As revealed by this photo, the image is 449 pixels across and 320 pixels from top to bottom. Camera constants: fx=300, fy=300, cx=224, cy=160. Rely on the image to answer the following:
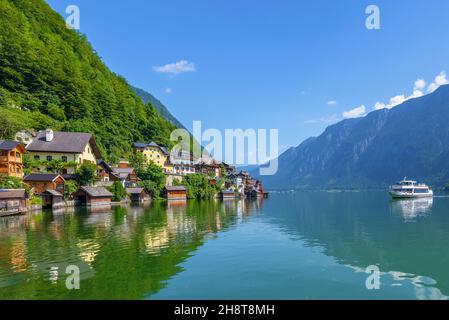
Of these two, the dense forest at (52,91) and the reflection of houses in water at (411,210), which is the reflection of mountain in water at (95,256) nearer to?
the reflection of houses in water at (411,210)

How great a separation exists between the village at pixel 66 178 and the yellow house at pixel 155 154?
5.29 m

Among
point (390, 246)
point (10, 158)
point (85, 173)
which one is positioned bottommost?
point (390, 246)

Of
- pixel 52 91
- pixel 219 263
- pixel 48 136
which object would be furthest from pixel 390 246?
pixel 52 91

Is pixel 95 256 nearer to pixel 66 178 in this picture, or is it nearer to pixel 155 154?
pixel 66 178

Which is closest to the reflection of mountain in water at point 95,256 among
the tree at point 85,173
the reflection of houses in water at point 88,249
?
the reflection of houses in water at point 88,249

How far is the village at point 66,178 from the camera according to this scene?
160 ft

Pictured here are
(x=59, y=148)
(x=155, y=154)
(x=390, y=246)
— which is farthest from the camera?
(x=155, y=154)

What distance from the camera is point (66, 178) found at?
64375 millimetres

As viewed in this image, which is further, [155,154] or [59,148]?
[155,154]

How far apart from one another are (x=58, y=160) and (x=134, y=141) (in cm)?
4778

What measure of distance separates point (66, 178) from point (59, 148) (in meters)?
7.08
